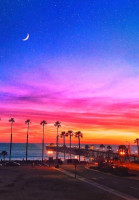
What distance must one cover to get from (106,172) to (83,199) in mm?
30362

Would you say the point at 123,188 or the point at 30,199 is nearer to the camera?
the point at 30,199

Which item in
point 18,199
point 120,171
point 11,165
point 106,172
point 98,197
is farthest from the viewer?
point 11,165

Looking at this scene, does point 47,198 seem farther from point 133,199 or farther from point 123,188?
point 123,188

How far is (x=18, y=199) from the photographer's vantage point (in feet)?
88.8

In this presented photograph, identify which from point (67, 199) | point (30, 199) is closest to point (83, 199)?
point (67, 199)

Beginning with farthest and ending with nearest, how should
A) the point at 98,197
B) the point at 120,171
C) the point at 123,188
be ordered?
1. the point at 120,171
2. the point at 123,188
3. the point at 98,197

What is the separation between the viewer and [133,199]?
28.1 meters

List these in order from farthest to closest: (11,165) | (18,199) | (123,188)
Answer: (11,165) → (123,188) → (18,199)

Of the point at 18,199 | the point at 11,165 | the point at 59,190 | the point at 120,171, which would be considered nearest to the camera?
the point at 18,199

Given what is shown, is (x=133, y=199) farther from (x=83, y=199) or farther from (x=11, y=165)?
(x=11, y=165)

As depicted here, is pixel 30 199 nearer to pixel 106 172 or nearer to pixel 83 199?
pixel 83 199

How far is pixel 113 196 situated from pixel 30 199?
10.5 m

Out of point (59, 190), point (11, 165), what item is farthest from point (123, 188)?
point (11, 165)

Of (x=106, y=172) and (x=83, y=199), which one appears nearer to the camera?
(x=83, y=199)
